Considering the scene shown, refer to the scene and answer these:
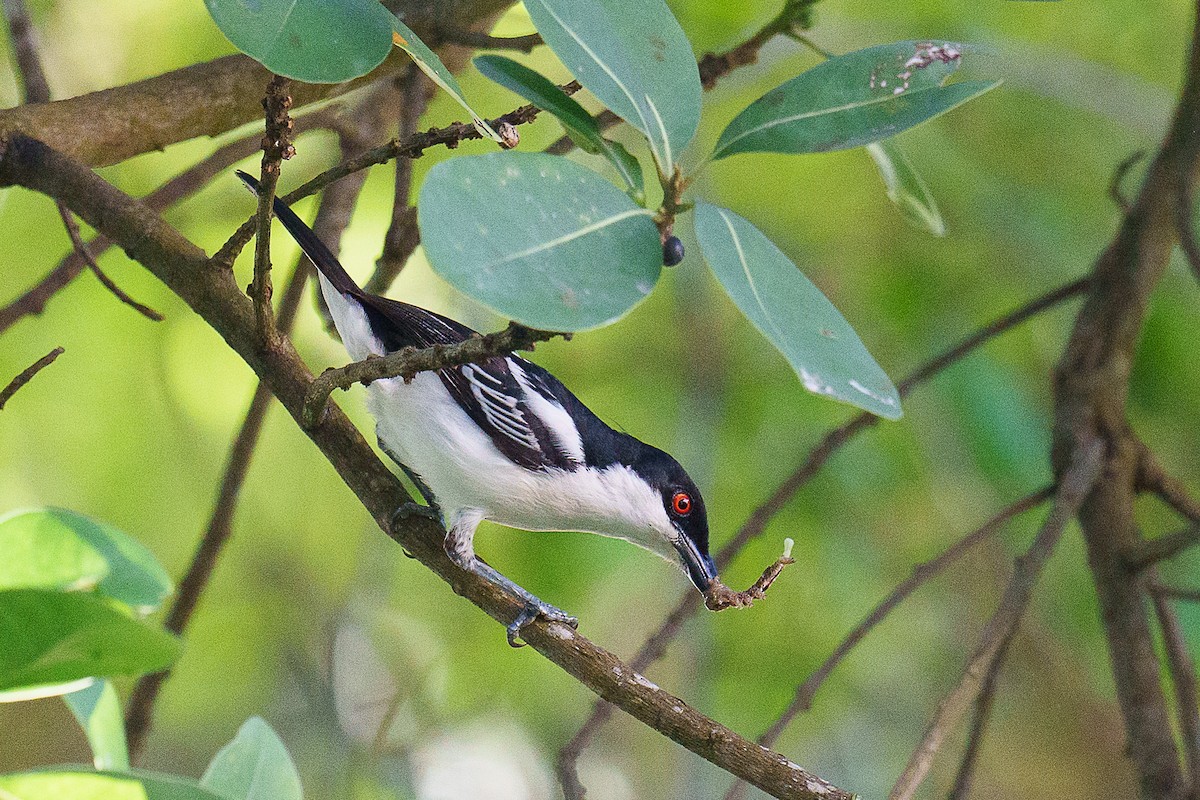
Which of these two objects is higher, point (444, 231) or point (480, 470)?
point (444, 231)

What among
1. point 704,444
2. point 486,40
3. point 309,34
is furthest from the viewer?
point 704,444

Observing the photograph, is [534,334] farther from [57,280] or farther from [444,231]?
[57,280]

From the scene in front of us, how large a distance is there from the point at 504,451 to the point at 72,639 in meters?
1.39

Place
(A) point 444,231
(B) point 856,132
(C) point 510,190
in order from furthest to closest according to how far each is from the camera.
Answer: (B) point 856,132 < (C) point 510,190 < (A) point 444,231

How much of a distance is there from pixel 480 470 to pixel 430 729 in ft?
9.44

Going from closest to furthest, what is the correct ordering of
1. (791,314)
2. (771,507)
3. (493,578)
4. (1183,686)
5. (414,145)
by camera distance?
(791,314)
(414,145)
(493,578)
(1183,686)
(771,507)

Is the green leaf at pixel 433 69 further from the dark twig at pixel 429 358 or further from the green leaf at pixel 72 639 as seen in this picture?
the green leaf at pixel 72 639

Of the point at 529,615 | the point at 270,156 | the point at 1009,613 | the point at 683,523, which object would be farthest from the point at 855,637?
the point at 270,156

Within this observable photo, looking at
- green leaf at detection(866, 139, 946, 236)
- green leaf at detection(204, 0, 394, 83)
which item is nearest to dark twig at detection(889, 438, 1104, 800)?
green leaf at detection(866, 139, 946, 236)

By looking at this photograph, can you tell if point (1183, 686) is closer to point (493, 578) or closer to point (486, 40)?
point (493, 578)

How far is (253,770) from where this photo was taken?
201cm

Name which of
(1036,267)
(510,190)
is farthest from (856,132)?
(1036,267)

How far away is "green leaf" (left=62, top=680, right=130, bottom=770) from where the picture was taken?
1958 mm

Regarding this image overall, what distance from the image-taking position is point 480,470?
2695 millimetres
